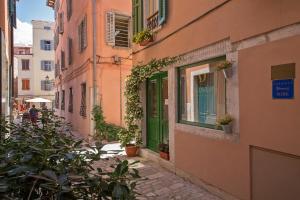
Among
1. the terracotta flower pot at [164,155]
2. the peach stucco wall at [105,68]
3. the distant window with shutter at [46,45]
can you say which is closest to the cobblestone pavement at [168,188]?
the terracotta flower pot at [164,155]

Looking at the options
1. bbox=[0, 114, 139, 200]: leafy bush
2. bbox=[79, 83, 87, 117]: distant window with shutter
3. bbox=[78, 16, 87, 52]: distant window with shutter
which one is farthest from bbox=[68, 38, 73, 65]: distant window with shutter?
bbox=[0, 114, 139, 200]: leafy bush

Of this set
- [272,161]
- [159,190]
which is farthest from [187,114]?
[272,161]

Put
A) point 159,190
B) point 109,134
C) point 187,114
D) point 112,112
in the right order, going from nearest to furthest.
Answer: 1. point 159,190
2. point 187,114
3. point 109,134
4. point 112,112

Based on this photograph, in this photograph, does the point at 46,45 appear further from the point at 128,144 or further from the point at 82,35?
the point at 128,144

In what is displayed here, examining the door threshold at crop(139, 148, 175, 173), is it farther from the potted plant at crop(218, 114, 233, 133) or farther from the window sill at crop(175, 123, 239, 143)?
the potted plant at crop(218, 114, 233, 133)

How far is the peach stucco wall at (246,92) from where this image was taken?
12.5ft

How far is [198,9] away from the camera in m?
5.94

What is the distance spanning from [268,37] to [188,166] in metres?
3.24

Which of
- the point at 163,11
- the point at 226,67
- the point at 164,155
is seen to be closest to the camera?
the point at 226,67

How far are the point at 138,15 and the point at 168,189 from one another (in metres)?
5.60

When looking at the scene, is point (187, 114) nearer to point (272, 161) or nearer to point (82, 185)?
point (272, 161)

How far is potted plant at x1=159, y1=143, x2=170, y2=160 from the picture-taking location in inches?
299

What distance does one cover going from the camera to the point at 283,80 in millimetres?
3861

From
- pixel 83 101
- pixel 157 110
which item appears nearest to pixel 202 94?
pixel 157 110
